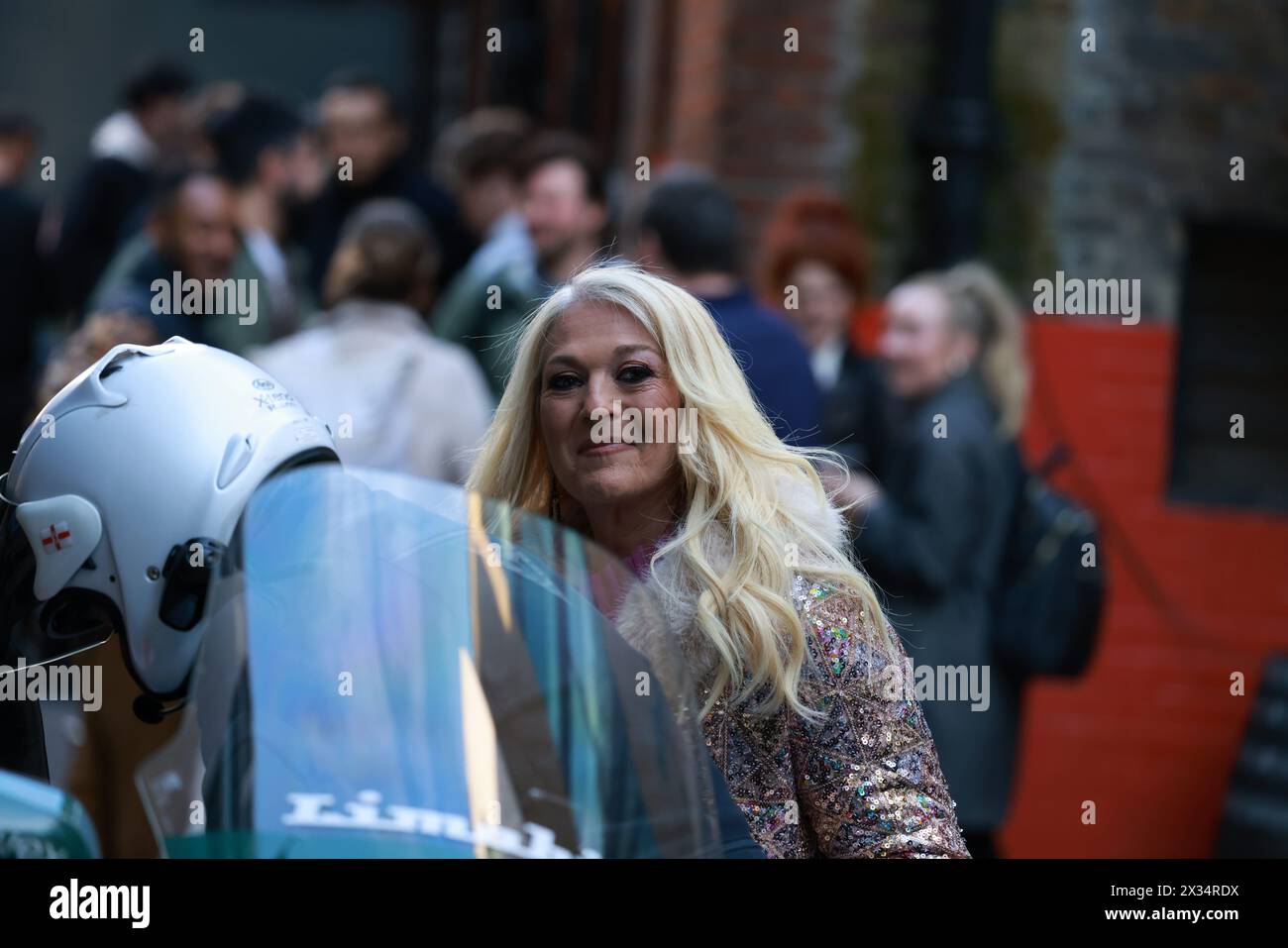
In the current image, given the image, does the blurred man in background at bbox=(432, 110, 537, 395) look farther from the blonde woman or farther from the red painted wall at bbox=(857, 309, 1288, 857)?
the blonde woman

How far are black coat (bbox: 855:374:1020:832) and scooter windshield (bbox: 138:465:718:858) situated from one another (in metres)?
3.25

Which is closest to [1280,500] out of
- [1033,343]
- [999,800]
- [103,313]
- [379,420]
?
[1033,343]

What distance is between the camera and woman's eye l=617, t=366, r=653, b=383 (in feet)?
8.79

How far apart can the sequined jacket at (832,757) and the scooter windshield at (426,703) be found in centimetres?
35

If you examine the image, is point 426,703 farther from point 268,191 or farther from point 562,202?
point 268,191

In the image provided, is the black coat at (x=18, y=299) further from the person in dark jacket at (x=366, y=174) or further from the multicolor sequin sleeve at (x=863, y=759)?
the multicolor sequin sleeve at (x=863, y=759)

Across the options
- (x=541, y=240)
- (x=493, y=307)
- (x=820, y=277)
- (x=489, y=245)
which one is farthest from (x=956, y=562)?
(x=489, y=245)

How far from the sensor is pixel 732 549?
2600 mm

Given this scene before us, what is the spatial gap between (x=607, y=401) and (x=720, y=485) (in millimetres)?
183

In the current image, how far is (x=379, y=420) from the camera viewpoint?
17.6ft

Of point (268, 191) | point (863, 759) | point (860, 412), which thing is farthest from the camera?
point (268, 191)

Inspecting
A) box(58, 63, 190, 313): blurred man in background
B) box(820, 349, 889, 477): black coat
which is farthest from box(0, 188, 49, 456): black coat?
box(820, 349, 889, 477): black coat

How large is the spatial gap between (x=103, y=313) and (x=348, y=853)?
134 inches

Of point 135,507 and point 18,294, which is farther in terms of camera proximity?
point 18,294
